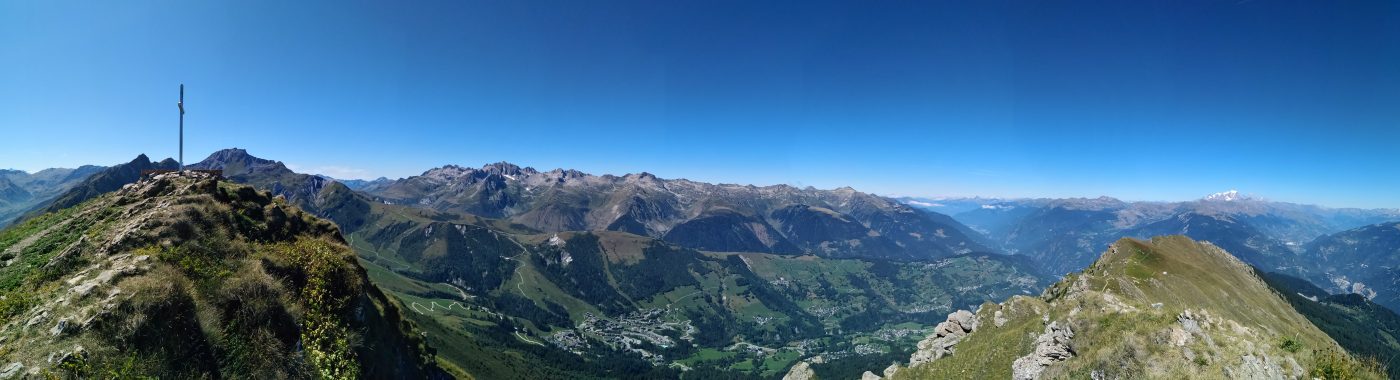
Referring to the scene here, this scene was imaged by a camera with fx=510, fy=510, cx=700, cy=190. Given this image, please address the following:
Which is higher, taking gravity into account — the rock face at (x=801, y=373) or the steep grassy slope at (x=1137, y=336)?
the steep grassy slope at (x=1137, y=336)

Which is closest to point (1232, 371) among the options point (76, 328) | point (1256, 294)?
point (76, 328)

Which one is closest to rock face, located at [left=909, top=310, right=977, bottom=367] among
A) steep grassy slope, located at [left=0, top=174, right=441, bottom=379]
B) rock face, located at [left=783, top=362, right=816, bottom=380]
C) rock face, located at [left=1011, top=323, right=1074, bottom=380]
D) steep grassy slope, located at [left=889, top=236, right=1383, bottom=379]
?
steep grassy slope, located at [left=889, top=236, right=1383, bottom=379]

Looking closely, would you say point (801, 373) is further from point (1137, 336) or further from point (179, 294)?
point (179, 294)

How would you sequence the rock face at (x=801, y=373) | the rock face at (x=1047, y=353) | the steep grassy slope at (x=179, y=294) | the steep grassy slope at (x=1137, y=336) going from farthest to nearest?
1. the rock face at (x=801, y=373)
2. the rock face at (x=1047, y=353)
3. the steep grassy slope at (x=1137, y=336)
4. the steep grassy slope at (x=179, y=294)

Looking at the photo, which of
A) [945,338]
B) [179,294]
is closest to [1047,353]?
[945,338]

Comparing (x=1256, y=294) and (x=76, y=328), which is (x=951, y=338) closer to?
(x=76, y=328)

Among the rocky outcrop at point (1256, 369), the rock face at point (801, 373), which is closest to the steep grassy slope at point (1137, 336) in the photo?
the rocky outcrop at point (1256, 369)

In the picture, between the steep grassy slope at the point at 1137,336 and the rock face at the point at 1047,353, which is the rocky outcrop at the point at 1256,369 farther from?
the rock face at the point at 1047,353
